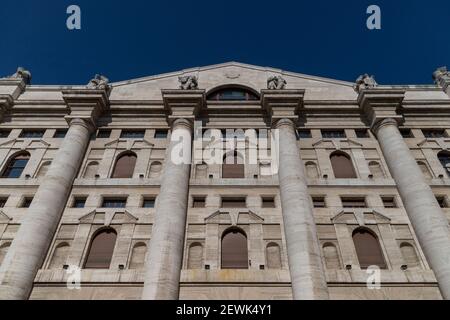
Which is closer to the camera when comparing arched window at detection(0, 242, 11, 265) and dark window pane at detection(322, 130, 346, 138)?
arched window at detection(0, 242, 11, 265)

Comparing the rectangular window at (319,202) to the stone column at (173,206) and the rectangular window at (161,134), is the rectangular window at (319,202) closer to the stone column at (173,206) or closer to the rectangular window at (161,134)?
the stone column at (173,206)

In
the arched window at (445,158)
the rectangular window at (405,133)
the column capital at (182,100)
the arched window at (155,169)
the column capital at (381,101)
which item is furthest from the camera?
the rectangular window at (405,133)

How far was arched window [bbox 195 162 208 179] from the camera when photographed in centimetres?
2485

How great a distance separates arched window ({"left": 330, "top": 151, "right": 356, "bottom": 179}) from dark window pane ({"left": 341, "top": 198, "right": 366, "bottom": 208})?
80.9 inches

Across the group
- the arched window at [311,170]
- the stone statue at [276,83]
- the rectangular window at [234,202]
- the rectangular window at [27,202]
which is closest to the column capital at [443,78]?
the stone statue at [276,83]

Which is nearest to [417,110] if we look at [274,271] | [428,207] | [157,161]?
[428,207]

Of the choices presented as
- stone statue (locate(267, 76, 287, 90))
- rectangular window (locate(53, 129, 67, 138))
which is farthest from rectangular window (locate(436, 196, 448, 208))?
rectangular window (locate(53, 129, 67, 138))

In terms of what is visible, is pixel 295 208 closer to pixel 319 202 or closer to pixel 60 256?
pixel 319 202

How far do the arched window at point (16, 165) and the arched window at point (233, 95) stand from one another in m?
15.2

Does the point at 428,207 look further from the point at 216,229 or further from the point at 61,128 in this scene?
the point at 61,128

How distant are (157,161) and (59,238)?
27.0 feet

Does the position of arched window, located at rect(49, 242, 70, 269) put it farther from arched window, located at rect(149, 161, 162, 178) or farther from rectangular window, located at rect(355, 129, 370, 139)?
rectangular window, located at rect(355, 129, 370, 139)

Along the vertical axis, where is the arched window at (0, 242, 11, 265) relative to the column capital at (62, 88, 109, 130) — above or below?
below

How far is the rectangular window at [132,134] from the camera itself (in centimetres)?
2802
